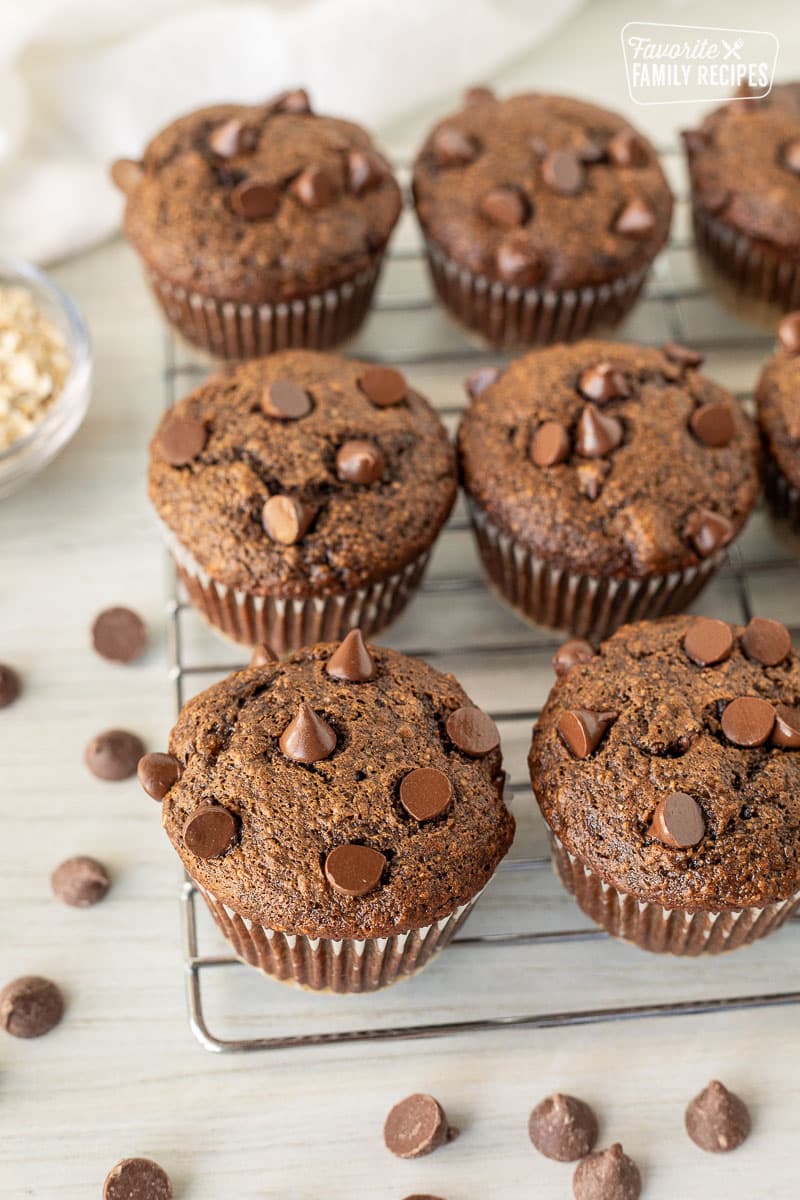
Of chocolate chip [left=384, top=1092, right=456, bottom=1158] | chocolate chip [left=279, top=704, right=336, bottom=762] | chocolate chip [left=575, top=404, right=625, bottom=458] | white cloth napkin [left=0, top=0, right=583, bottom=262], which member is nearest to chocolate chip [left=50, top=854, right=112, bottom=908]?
Result: chocolate chip [left=279, top=704, right=336, bottom=762]

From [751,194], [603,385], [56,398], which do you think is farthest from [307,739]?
[751,194]

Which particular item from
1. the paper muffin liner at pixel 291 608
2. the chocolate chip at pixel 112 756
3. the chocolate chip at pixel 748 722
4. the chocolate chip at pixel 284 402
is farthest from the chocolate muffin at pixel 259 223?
the chocolate chip at pixel 748 722

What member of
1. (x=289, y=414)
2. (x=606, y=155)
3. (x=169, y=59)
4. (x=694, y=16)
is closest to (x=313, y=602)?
(x=289, y=414)

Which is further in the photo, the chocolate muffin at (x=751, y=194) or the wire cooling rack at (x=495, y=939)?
the chocolate muffin at (x=751, y=194)

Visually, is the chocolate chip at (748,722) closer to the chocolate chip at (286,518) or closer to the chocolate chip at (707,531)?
the chocolate chip at (707,531)

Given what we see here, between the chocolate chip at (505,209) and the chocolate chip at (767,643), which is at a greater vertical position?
the chocolate chip at (505,209)

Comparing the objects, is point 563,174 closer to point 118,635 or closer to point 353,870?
point 118,635

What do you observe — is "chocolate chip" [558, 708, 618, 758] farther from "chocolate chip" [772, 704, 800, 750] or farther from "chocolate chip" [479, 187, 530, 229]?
"chocolate chip" [479, 187, 530, 229]
